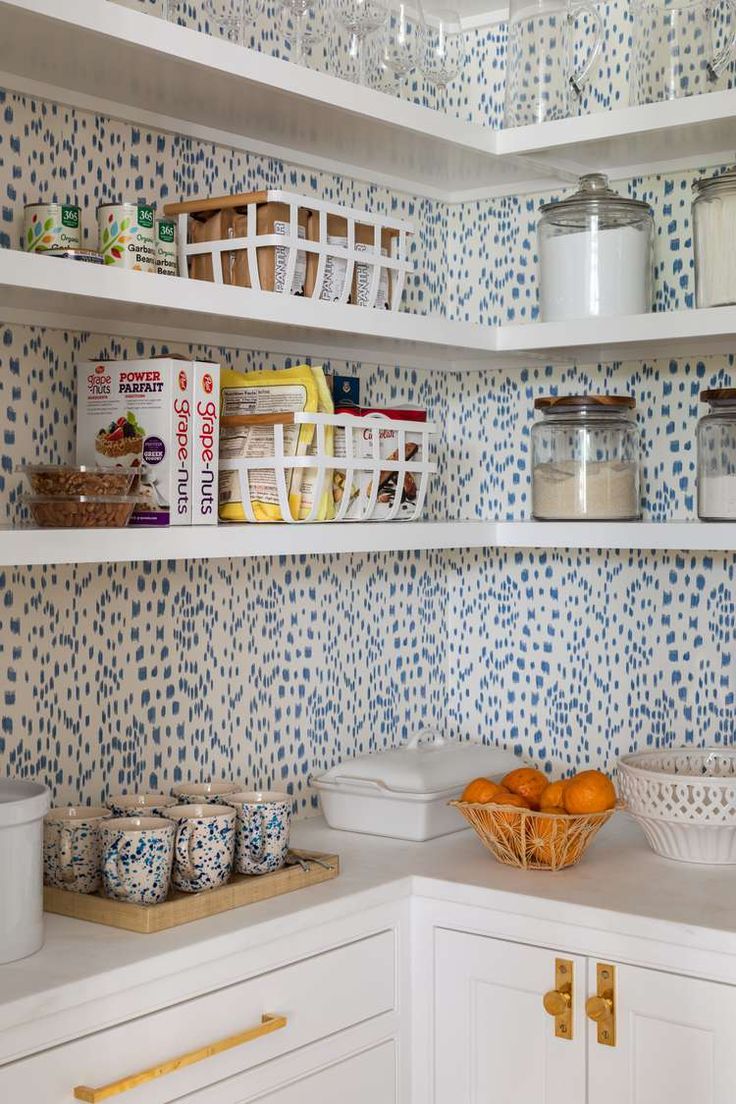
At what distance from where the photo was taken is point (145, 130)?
2037mm

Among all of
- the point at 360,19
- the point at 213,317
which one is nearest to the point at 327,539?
the point at 213,317

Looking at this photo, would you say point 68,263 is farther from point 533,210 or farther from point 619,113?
point 533,210

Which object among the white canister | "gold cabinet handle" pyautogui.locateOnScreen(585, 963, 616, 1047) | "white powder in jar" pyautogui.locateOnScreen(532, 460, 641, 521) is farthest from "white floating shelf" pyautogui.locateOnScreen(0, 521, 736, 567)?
"gold cabinet handle" pyautogui.locateOnScreen(585, 963, 616, 1047)

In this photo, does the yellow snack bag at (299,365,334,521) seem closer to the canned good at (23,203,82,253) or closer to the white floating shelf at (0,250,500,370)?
the white floating shelf at (0,250,500,370)

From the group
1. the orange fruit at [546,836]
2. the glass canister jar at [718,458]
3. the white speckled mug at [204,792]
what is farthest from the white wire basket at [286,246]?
the orange fruit at [546,836]

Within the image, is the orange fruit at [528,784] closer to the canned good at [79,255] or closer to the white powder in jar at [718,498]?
the white powder in jar at [718,498]

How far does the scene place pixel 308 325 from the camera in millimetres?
1946

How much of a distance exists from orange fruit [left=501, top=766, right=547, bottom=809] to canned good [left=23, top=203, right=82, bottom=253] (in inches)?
39.6

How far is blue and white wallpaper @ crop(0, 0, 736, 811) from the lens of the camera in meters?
1.91

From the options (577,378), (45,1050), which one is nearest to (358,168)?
(577,378)

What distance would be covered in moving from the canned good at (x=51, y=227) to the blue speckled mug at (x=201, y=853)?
0.73m

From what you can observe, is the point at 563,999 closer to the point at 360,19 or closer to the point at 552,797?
the point at 552,797

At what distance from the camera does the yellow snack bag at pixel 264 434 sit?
197 centimetres

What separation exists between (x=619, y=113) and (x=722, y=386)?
48 centimetres
